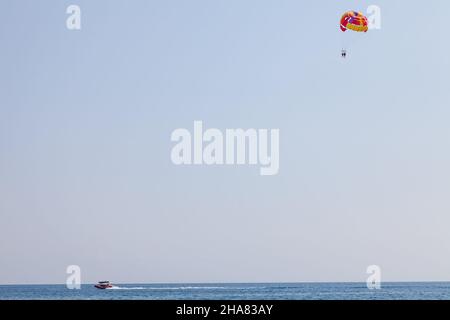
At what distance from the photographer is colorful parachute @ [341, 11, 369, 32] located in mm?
50188

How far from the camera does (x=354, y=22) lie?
1987 inches

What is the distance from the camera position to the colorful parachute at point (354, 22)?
50.2 metres

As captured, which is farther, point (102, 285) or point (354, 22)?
point (102, 285)

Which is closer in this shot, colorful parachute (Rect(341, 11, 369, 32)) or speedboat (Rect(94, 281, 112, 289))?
colorful parachute (Rect(341, 11, 369, 32))

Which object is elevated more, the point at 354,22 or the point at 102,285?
the point at 354,22

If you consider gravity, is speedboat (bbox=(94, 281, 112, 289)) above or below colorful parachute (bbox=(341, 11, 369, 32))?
below

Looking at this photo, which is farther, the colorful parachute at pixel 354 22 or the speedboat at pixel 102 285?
the speedboat at pixel 102 285

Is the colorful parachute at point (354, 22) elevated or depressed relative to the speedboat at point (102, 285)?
elevated
